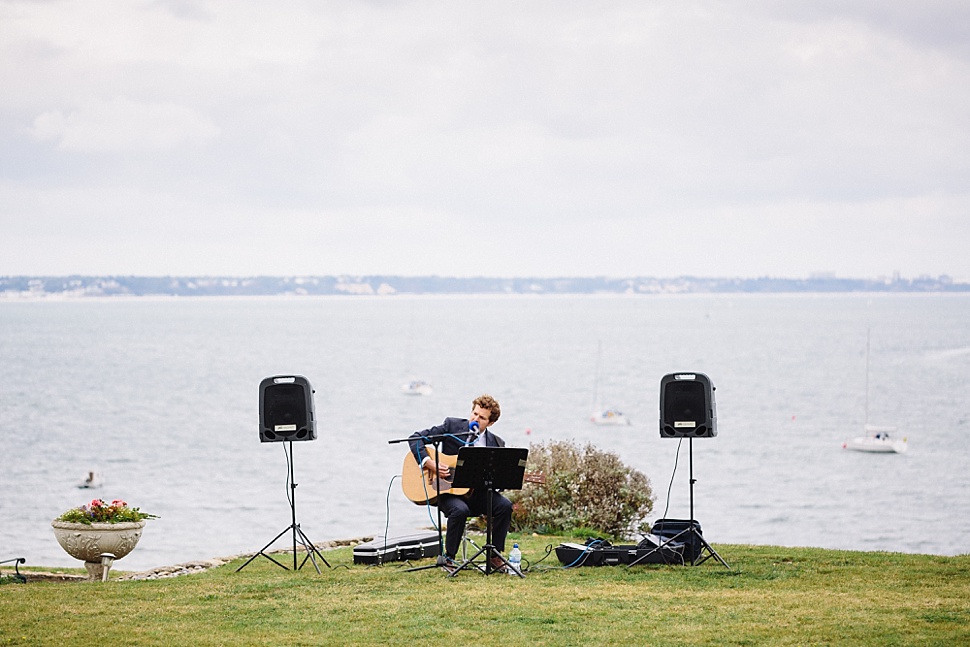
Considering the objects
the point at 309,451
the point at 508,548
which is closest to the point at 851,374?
the point at 309,451

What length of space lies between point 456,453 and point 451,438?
242mm

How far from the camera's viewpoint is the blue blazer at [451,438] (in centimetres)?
1004

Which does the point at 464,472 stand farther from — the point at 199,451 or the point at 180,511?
the point at 199,451

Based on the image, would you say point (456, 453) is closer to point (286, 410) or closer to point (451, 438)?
point (451, 438)

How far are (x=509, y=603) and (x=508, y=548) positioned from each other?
14.4 feet

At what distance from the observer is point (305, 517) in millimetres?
33312

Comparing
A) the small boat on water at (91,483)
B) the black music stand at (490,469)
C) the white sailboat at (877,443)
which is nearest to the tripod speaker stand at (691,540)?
the black music stand at (490,469)

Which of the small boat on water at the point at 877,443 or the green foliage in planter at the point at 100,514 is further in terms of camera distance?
the small boat on water at the point at 877,443

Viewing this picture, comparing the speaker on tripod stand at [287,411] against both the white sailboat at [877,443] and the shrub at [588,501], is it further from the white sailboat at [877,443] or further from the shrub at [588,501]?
the white sailboat at [877,443]

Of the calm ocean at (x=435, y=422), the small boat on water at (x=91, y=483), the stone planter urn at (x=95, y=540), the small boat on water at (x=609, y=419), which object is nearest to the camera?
the stone planter urn at (x=95, y=540)

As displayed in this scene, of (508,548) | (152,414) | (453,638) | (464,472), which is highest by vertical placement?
(464,472)

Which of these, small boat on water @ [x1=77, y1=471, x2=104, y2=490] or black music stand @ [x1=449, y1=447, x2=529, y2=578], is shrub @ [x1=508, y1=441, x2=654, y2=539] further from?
small boat on water @ [x1=77, y1=471, x2=104, y2=490]

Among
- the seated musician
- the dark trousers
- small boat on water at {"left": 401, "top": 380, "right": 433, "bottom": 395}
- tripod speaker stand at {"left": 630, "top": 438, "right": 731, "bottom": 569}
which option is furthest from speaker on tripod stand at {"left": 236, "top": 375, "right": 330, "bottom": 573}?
small boat on water at {"left": 401, "top": 380, "right": 433, "bottom": 395}

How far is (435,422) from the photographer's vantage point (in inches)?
2307
